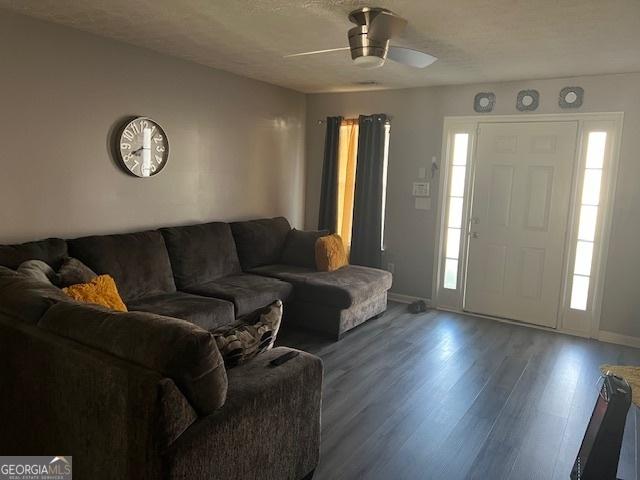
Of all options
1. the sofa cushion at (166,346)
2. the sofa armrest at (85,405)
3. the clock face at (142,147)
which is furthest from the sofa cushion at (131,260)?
the sofa cushion at (166,346)

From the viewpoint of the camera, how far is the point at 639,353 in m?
4.08

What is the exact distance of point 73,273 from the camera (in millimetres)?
2896

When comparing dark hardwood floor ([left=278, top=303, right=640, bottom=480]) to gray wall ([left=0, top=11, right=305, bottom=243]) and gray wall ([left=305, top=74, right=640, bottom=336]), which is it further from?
gray wall ([left=0, top=11, right=305, bottom=243])

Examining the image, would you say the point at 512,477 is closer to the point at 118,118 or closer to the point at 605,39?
the point at 605,39

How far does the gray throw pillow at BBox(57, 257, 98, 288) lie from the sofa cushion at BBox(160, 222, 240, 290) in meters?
0.91

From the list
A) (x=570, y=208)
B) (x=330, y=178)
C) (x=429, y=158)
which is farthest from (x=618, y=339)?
(x=330, y=178)

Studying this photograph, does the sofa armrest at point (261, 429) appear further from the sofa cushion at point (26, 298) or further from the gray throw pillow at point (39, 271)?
the gray throw pillow at point (39, 271)

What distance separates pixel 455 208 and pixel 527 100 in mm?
1232

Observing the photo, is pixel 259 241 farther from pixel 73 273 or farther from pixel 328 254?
pixel 73 273

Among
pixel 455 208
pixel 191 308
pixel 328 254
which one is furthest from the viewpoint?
pixel 455 208

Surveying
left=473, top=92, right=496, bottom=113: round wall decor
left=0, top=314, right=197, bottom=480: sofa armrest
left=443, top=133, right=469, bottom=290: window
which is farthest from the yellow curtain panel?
left=0, top=314, right=197, bottom=480: sofa armrest

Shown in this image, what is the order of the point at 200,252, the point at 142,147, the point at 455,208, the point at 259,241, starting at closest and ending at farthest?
the point at 142,147 → the point at 200,252 → the point at 259,241 → the point at 455,208

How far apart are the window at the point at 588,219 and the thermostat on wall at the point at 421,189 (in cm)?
146

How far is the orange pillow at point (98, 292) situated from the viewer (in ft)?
8.79
